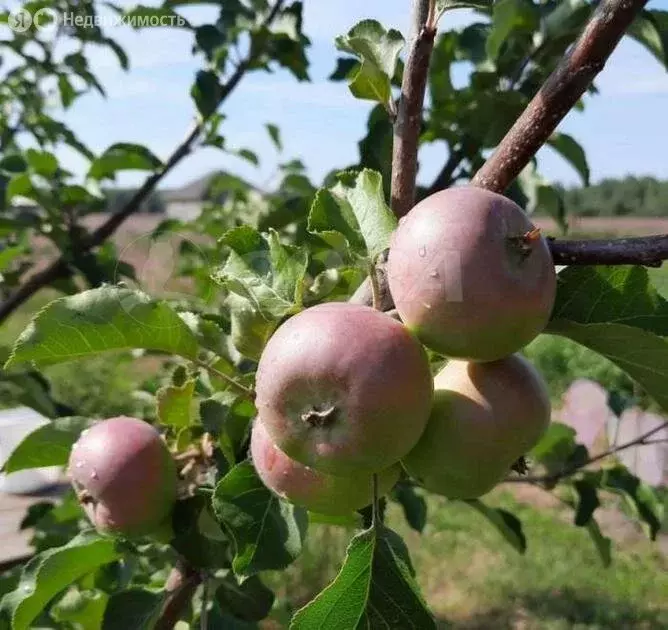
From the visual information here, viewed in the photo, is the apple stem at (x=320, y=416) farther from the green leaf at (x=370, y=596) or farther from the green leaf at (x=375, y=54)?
the green leaf at (x=375, y=54)

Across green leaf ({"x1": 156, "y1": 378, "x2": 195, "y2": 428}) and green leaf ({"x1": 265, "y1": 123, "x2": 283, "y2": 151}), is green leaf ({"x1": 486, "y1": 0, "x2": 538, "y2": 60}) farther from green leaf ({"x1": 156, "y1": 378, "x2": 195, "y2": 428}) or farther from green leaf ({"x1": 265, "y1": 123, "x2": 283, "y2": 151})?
green leaf ({"x1": 265, "y1": 123, "x2": 283, "y2": 151})

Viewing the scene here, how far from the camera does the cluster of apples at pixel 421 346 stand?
0.55 metres

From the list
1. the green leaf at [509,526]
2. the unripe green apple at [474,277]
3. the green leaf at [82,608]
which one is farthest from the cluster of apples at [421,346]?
the green leaf at [509,526]

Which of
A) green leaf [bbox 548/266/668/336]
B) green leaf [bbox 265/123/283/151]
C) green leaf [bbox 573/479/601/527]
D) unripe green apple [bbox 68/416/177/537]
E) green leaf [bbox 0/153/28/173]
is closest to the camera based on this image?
green leaf [bbox 548/266/668/336]

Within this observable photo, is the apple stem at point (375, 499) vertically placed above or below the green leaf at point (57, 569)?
above

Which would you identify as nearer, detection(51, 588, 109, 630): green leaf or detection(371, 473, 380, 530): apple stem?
detection(371, 473, 380, 530): apple stem

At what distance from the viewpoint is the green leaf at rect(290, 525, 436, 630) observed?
0.62 meters

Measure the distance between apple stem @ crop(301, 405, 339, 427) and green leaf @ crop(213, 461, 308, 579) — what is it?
0.74 ft

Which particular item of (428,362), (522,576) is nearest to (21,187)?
(428,362)

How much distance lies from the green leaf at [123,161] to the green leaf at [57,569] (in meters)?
1.06

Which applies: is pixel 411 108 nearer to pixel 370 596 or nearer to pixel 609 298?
pixel 609 298

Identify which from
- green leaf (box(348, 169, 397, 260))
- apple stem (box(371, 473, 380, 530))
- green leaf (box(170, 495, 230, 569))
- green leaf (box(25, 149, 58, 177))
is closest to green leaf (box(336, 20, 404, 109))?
green leaf (box(348, 169, 397, 260))

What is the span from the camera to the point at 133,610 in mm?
1011

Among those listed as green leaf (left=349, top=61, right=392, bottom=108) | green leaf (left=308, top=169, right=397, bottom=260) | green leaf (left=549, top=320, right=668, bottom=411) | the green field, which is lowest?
the green field
